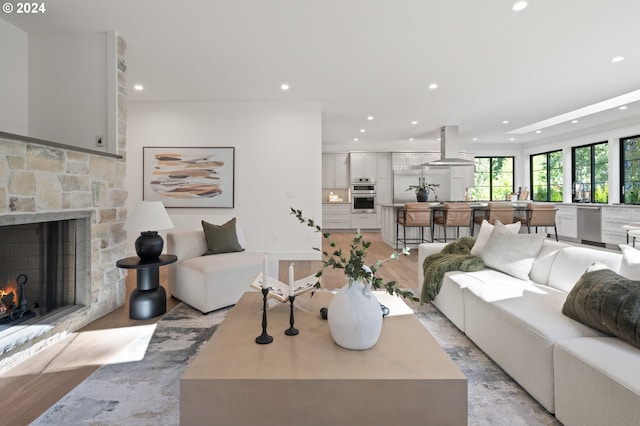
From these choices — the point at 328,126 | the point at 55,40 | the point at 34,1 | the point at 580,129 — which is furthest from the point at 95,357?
the point at 580,129

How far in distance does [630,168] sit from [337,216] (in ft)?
21.5

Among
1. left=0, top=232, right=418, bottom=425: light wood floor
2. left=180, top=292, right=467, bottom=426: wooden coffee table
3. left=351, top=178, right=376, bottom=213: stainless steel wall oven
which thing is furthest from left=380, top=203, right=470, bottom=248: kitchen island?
left=180, top=292, right=467, bottom=426: wooden coffee table

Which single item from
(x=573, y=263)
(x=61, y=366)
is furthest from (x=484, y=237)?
(x=61, y=366)

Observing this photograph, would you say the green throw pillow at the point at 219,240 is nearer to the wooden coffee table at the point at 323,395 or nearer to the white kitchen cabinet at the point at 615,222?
the wooden coffee table at the point at 323,395

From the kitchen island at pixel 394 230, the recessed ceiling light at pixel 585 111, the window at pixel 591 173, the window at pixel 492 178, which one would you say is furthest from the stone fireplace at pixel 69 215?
the window at pixel 492 178

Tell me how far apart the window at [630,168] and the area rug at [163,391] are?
6817 millimetres

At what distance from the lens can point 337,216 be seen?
9.36 m

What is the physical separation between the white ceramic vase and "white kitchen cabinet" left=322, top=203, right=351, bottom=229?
7.88 m

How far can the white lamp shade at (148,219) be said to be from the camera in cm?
279

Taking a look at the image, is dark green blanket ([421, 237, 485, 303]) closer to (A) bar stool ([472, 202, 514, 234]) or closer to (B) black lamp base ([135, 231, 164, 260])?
(B) black lamp base ([135, 231, 164, 260])

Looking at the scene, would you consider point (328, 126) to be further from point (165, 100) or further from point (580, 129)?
point (580, 129)

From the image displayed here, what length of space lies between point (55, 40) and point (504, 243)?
473 centimetres

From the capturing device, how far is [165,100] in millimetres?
5176

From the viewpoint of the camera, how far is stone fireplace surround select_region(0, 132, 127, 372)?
207 cm
